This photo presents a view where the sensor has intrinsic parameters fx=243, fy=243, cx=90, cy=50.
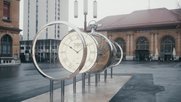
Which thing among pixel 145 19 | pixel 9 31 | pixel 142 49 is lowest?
pixel 142 49

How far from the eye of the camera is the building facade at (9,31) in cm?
3164

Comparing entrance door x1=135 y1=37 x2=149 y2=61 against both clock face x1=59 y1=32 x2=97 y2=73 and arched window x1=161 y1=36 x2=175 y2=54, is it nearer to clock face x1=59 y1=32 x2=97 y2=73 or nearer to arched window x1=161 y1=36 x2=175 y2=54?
arched window x1=161 y1=36 x2=175 y2=54

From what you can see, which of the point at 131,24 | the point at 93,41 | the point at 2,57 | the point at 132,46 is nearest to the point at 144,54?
the point at 132,46

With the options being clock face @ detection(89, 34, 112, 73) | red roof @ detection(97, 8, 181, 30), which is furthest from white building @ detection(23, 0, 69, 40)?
clock face @ detection(89, 34, 112, 73)

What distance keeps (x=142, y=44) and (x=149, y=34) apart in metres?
2.98

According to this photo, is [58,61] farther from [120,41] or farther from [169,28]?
[120,41]

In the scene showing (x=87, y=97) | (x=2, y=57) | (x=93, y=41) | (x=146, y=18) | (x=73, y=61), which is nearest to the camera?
(x=73, y=61)

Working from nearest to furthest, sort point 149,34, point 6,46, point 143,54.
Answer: point 6,46 < point 143,54 < point 149,34

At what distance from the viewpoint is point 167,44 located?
2040 inches

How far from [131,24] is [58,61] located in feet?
157

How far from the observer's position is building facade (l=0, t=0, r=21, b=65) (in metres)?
31.6

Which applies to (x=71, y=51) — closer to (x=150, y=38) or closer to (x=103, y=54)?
(x=103, y=54)

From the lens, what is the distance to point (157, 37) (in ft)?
171

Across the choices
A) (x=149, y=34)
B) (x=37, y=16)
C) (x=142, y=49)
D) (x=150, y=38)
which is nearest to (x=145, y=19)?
(x=149, y=34)
